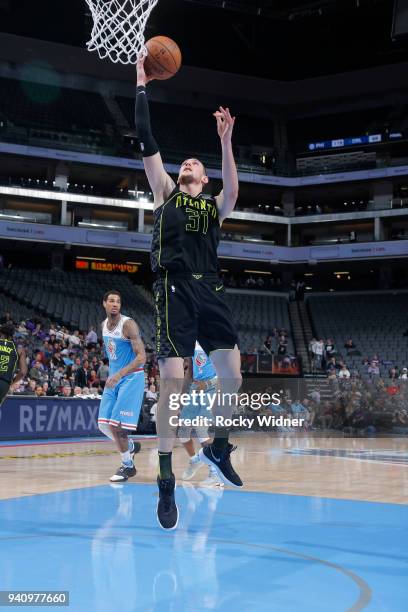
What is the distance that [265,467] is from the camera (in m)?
11.4

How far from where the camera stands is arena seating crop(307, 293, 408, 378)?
105ft

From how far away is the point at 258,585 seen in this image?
4008 millimetres

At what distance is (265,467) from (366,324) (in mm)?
25425

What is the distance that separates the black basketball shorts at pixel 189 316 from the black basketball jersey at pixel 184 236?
0.09 m

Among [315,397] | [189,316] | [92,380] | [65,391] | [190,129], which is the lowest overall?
[315,397]

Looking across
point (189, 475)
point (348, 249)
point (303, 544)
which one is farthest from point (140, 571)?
point (348, 249)

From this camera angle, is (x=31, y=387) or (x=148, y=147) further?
(x=31, y=387)

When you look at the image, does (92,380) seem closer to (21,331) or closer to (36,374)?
(36,374)

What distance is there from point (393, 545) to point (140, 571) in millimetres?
2023

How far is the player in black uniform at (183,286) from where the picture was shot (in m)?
5.11

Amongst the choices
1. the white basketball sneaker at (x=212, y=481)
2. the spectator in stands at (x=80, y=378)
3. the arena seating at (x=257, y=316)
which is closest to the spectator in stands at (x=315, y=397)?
the spectator in stands at (x=80, y=378)

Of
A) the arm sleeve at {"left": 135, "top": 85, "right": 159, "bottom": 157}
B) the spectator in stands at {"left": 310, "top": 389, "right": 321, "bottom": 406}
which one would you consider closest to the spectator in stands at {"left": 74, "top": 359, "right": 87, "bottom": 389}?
the spectator in stands at {"left": 310, "top": 389, "right": 321, "bottom": 406}

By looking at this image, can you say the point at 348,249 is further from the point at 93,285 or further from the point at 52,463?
the point at 52,463

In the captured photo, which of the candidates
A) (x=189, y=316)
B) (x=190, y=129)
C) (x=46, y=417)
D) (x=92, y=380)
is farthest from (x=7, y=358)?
(x=190, y=129)
